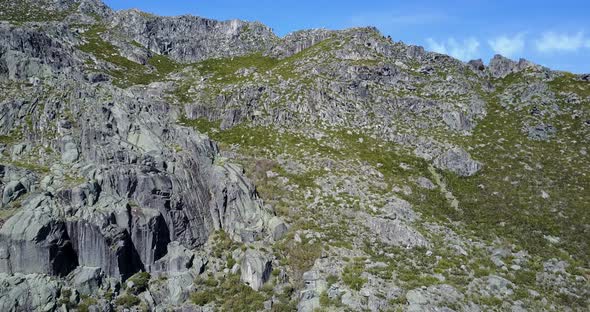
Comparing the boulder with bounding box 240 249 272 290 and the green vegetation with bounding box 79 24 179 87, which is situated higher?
the green vegetation with bounding box 79 24 179 87

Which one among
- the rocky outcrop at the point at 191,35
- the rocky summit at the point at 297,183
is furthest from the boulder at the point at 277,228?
the rocky outcrop at the point at 191,35

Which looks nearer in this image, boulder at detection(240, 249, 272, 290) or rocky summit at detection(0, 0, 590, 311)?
rocky summit at detection(0, 0, 590, 311)

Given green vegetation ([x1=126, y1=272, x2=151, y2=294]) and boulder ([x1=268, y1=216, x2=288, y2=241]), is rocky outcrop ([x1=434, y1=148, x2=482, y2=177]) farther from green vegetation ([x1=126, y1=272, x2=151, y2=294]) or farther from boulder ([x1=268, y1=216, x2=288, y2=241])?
green vegetation ([x1=126, y1=272, x2=151, y2=294])

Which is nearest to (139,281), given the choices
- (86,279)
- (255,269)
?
(86,279)

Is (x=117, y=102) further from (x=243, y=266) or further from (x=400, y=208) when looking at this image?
(x=400, y=208)

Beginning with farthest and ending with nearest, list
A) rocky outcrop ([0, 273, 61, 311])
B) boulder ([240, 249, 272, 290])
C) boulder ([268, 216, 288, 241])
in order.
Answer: boulder ([268, 216, 288, 241]), boulder ([240, 249, 272, 290]), rocky outcrop ([0, 273, 61, 311])

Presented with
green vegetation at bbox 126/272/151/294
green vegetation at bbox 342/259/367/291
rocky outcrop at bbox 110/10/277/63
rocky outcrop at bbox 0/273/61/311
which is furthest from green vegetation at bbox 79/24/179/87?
green vegetation at bbox 342/259/367/291

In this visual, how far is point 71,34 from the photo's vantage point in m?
81.1

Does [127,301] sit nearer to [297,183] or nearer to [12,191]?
[12,191]

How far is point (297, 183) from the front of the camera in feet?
153

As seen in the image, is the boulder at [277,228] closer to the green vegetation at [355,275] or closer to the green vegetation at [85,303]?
the green vegetation at [355,275]

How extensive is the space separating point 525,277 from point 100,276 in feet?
118

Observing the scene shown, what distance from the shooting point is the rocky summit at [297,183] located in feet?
104

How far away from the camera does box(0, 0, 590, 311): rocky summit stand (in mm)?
31828
